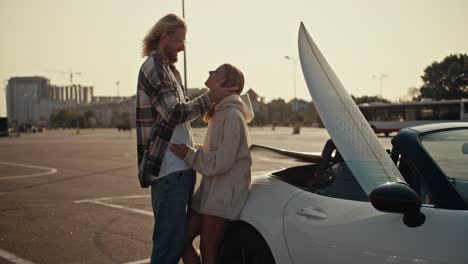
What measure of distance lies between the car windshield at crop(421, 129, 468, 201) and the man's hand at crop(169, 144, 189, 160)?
1301 mm

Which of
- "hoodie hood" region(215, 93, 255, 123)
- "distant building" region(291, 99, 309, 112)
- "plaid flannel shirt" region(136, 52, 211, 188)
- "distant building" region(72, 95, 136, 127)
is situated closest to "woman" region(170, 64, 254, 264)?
"hoodie hood" region(215, 93, 255, 123)

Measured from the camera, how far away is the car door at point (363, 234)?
2059 millimetres

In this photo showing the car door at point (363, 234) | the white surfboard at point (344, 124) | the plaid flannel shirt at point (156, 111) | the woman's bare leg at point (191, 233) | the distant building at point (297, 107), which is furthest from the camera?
the distant building at point (297, 107)

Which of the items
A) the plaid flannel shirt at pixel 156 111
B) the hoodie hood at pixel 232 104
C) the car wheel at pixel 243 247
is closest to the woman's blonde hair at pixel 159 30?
the plaid flannel shirt at pixel 156 111

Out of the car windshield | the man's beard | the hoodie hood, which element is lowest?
the car windshield

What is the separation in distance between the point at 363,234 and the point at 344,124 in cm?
57

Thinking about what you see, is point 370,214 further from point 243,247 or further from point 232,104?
point 232,104

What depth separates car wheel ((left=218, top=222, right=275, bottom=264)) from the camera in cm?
293

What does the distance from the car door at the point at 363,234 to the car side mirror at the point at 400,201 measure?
4 cm

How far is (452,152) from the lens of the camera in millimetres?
2820

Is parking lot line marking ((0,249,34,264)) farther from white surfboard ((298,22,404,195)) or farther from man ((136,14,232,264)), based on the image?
white surfboard ((298,22,404,195))

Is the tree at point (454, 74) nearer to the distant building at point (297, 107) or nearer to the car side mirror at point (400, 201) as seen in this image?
the car side mirror at point (400, 201)

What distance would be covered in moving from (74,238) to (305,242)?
3.98 meters

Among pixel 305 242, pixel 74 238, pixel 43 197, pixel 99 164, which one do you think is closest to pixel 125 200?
pixel 43 197
